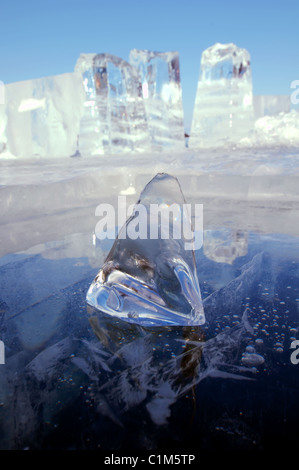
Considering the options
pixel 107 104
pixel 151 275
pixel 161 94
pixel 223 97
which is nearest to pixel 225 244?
pixel 151 275

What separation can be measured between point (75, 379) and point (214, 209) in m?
1.68

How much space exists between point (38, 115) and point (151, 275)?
4.98 metres

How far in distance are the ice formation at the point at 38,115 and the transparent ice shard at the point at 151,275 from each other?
4666 millimetres

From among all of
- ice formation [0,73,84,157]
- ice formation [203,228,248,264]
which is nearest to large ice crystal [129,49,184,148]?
ice formation [0,73,84,157]

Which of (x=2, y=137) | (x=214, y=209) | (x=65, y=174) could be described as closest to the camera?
(x=214, y=209)

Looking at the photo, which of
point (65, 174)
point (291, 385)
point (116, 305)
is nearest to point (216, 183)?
point (65, 174)

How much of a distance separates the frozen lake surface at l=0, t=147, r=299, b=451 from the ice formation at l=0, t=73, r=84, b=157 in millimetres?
4088

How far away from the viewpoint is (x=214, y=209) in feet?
Answer: 7.18

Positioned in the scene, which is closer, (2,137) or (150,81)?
(2,137)

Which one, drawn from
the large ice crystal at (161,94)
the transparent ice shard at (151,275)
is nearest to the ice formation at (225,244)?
the transparent ice shard at (151,275)

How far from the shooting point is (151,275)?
0.92 meters
